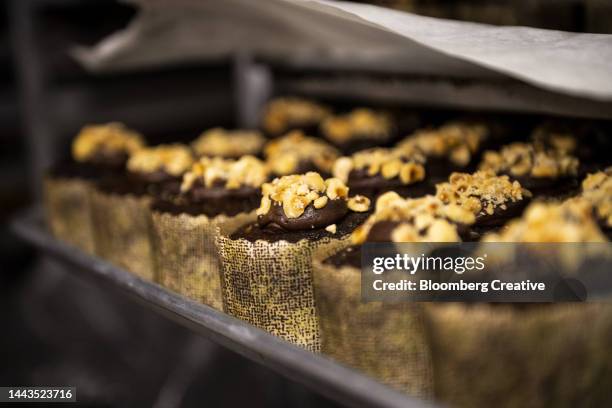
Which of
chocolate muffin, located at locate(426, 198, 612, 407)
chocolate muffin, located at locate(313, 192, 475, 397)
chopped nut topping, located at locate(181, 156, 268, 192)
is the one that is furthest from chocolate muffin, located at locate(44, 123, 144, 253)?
chocolate muffin, located at locate(426, 198, 612, 407)

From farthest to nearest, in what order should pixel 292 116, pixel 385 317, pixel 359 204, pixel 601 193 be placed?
pixel 292 116 < pixel 359 204 < pixel 601 193 < pixel 385 317

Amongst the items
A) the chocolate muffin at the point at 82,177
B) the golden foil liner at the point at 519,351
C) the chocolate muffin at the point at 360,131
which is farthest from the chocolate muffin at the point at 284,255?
the chocolate muffin at the point at 82,177

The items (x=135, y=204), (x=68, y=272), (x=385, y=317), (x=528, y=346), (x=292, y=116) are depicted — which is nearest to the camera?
(x=528, y=346)

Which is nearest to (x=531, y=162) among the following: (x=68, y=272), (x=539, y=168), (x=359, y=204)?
(x=539, y=168)

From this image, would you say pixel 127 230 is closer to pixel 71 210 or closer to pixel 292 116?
pixel 71 210

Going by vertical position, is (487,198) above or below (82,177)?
above

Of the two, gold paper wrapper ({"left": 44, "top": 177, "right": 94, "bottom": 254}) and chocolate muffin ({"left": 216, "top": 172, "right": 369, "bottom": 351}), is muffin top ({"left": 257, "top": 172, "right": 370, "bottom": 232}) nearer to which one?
chocolate muffin ({"left": 216, "top": 172, "right": 369, "bottom": 351})

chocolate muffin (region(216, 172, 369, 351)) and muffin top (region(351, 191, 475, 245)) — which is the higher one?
muffin top (region(351, 191, 475, 245))
